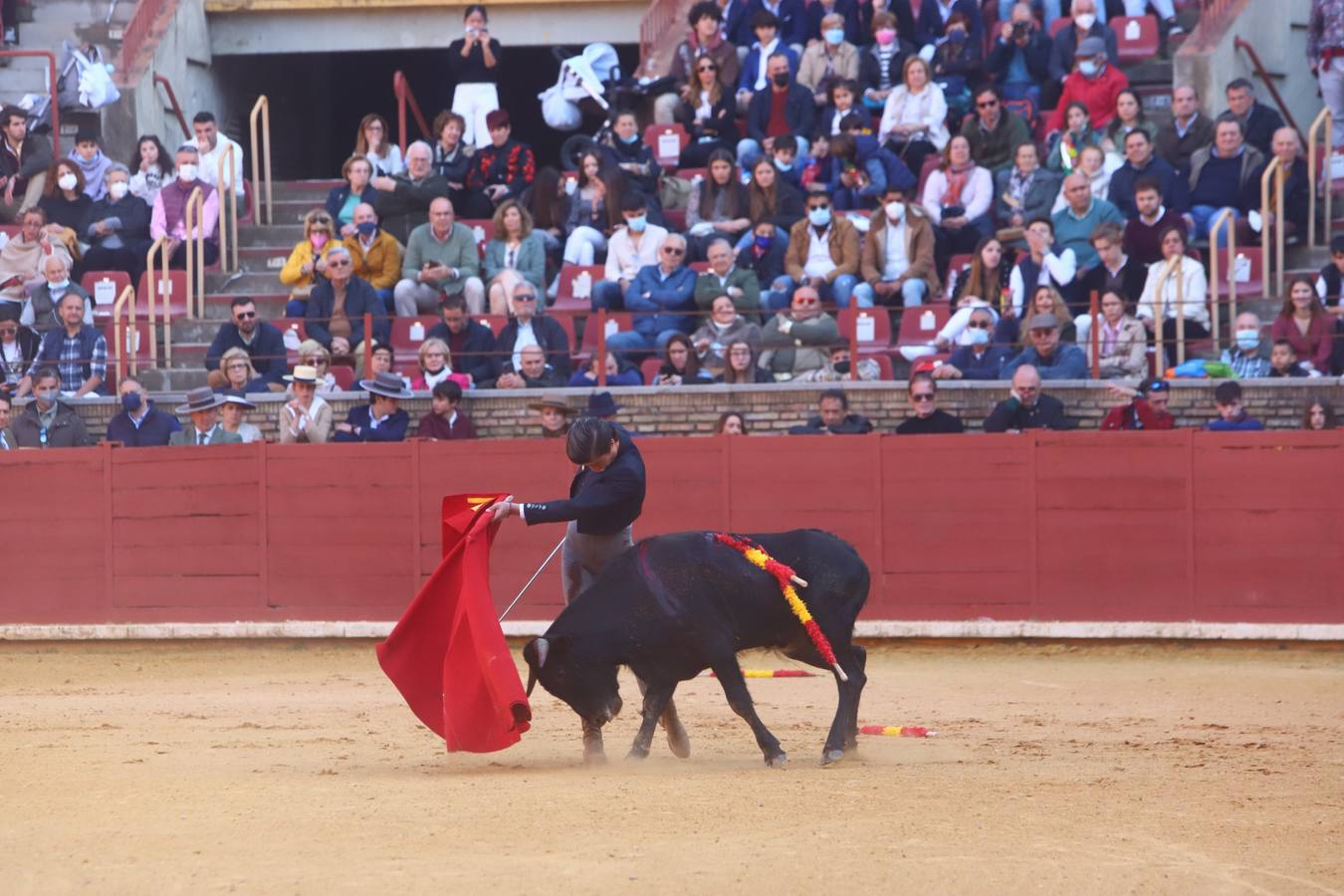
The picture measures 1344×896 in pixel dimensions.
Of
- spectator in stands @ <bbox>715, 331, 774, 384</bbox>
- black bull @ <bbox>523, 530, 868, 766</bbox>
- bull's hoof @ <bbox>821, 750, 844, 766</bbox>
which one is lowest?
bull's hoof @ <bbox>821, 750, 844, 766</bbox>

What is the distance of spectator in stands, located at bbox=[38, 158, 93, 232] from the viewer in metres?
16.4

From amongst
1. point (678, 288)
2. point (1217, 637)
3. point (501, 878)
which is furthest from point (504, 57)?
point (501, 878)

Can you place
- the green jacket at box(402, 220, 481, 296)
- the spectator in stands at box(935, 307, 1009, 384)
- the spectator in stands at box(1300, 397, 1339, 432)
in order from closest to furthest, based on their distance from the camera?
1. the spectator in stands at box(1300, 397, 1339, 432)
2. the spectator in stands at box(935, 307, 1009, 384)
3. the green jacket at box(402, 220, 481, 296)

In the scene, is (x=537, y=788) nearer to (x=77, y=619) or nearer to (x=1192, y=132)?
(x=77, y=619)

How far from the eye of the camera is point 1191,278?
1367cm

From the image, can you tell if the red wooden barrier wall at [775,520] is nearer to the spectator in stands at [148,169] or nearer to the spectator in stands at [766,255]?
the spectator in stands at [766,255]

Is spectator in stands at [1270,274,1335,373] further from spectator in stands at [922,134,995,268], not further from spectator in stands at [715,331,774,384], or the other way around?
spectator in stands at [715,331,774,384]

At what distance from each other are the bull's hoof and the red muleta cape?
3.90 ft

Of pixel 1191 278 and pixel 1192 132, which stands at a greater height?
pixel 1192 132

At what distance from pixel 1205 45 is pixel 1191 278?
11.4 ft

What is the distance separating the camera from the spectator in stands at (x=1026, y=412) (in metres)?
Result: 13.2

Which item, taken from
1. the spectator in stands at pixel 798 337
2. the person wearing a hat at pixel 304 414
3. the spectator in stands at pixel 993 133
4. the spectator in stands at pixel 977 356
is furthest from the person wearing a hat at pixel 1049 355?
the person wearing a hat at pixel 304 414

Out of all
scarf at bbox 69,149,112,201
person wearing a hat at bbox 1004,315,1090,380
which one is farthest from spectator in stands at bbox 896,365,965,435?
scarf at bbox 69,149,112,201

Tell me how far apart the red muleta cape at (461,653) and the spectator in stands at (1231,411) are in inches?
253
